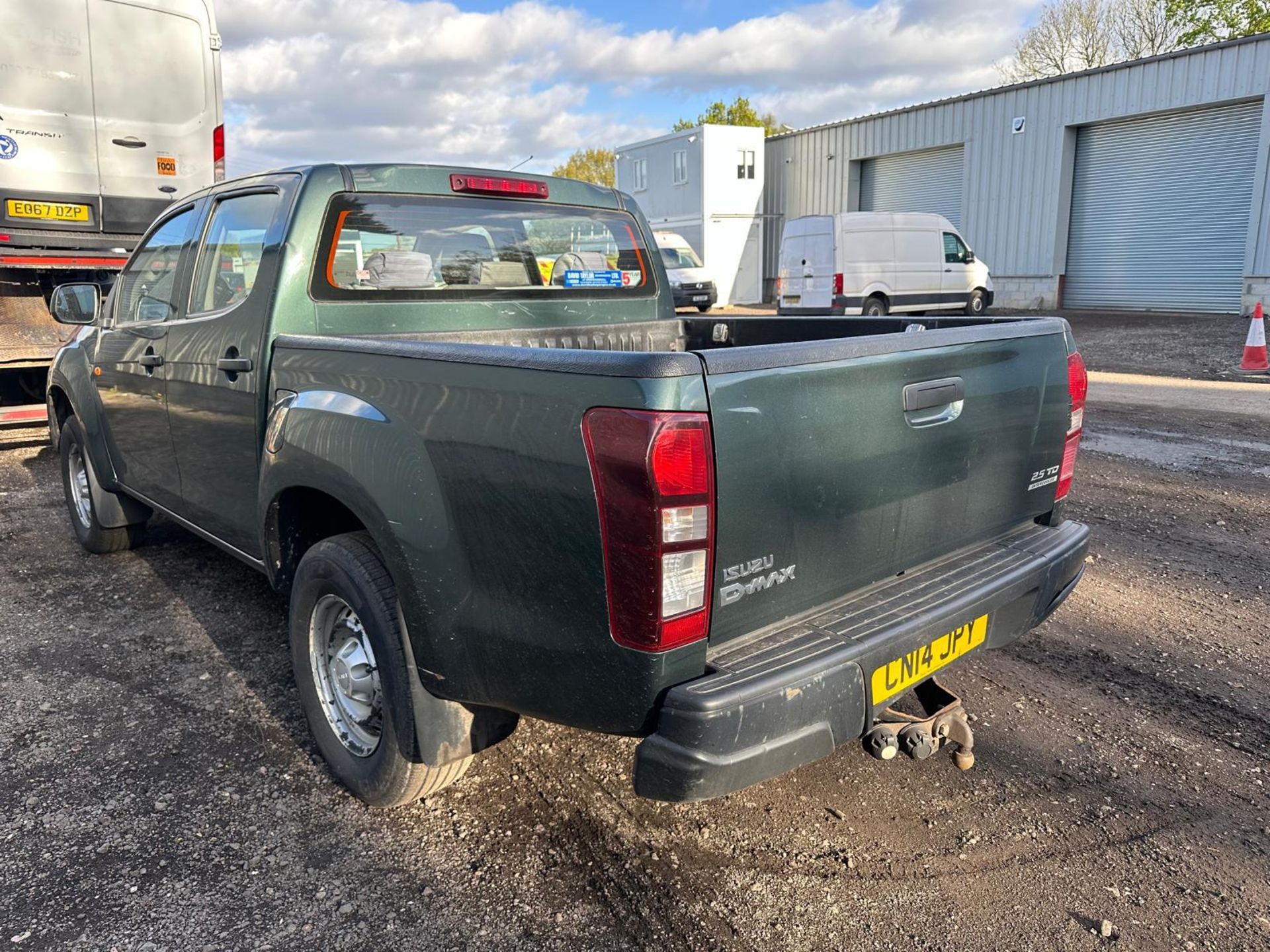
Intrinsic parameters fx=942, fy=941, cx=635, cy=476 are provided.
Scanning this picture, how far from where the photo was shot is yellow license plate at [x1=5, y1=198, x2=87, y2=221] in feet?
26.7

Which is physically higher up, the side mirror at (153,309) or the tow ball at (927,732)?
the side mirror at (153,309)

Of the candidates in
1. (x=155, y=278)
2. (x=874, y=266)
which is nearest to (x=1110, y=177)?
(x=874, y=266)

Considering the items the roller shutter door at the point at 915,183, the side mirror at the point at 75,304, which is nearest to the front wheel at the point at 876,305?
the roller shutter door at the point at 915,183

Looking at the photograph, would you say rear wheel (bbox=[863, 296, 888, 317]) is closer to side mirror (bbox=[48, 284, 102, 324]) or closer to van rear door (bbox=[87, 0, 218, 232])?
van rear door (bbox=[87, 0, 218, 232])

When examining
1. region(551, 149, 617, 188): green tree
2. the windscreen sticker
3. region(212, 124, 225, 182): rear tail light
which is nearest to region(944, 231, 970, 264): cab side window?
region(212, 124, 225, 182): rear tail light

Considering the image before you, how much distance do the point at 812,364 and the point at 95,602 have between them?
4.04 metres

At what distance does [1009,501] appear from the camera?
9.75 feet

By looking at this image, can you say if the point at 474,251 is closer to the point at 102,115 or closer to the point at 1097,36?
the point at 102,115

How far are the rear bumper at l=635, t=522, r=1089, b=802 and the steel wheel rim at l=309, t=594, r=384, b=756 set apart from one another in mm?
1098

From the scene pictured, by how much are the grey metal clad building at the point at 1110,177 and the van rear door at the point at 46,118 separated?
19.7 m

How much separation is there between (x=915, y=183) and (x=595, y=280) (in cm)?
2431

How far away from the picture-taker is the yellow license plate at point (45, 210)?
320 inches

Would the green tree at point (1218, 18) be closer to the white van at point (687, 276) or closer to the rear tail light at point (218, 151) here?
the white van at point (687, 276)

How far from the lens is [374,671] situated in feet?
9.32
